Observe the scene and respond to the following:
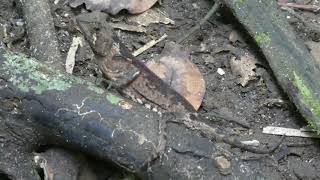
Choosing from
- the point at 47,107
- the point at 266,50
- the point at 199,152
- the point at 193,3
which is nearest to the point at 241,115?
the point at 266,50

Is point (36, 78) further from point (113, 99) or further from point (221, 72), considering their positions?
point (221, 72)

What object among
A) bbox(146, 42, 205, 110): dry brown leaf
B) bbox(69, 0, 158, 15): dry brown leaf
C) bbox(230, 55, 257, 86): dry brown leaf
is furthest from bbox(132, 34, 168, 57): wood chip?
bbox(230, 55, 257, 86): dry brown leaf

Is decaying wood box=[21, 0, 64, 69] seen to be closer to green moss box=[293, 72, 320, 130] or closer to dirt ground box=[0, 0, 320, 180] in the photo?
dirt ground box=[0, 0, 320, 180]

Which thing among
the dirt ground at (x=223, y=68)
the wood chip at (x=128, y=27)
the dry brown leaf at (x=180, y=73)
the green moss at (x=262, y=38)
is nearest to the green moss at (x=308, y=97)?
the dirt ground at (x=223, y=68)

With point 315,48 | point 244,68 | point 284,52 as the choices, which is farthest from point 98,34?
point 315,48

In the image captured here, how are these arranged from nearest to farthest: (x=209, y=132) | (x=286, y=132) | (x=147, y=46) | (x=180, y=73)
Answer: (x=209, y=132), (x=286, y=132), (x=180, y=73), (x=147, y=46)

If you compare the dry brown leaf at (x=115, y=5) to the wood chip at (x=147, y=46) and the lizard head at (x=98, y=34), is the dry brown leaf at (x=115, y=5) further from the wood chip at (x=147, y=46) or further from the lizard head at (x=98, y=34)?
the lizard head at (x=98, y=34)
